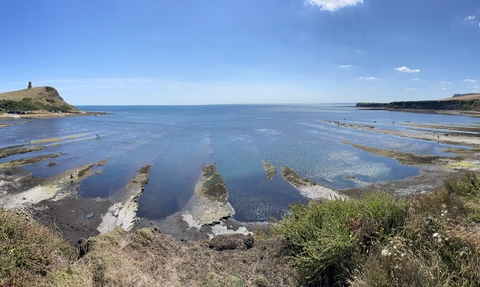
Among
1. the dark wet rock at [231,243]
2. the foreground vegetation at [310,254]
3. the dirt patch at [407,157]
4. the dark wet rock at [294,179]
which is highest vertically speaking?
the foreground vegetation at [310,254]

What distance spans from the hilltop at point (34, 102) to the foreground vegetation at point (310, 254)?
12058 cm

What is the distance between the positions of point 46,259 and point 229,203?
46.5 ft

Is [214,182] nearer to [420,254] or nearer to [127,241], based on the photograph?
[127,241]

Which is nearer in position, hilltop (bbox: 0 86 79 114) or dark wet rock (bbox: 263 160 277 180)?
dark wet rock (bbox: 263 160 277 180)

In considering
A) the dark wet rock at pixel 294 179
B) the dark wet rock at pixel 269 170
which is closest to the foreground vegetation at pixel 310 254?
the dark wet rock at pixel 294 179

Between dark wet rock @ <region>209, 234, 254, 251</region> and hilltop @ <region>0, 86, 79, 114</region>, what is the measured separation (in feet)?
395

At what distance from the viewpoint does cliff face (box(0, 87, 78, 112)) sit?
4114 inches

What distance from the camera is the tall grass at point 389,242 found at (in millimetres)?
5917

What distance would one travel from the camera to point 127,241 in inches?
391

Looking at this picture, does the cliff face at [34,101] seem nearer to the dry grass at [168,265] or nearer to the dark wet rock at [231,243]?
the dry grass at [168,265]

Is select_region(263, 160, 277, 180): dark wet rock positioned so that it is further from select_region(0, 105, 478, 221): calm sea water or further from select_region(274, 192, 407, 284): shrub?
select_region(274, 192, 407, 284): shrub

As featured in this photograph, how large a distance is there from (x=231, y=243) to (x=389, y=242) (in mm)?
6538

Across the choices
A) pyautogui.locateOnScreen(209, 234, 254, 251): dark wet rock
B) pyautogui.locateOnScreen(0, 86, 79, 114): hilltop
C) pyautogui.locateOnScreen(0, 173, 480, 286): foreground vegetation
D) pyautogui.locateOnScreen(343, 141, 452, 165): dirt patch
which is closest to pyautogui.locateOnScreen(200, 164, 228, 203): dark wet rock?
pyautogui.locateOnScreen(209, 234, 254, 251): dark wet rock

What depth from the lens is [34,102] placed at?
11875cm
